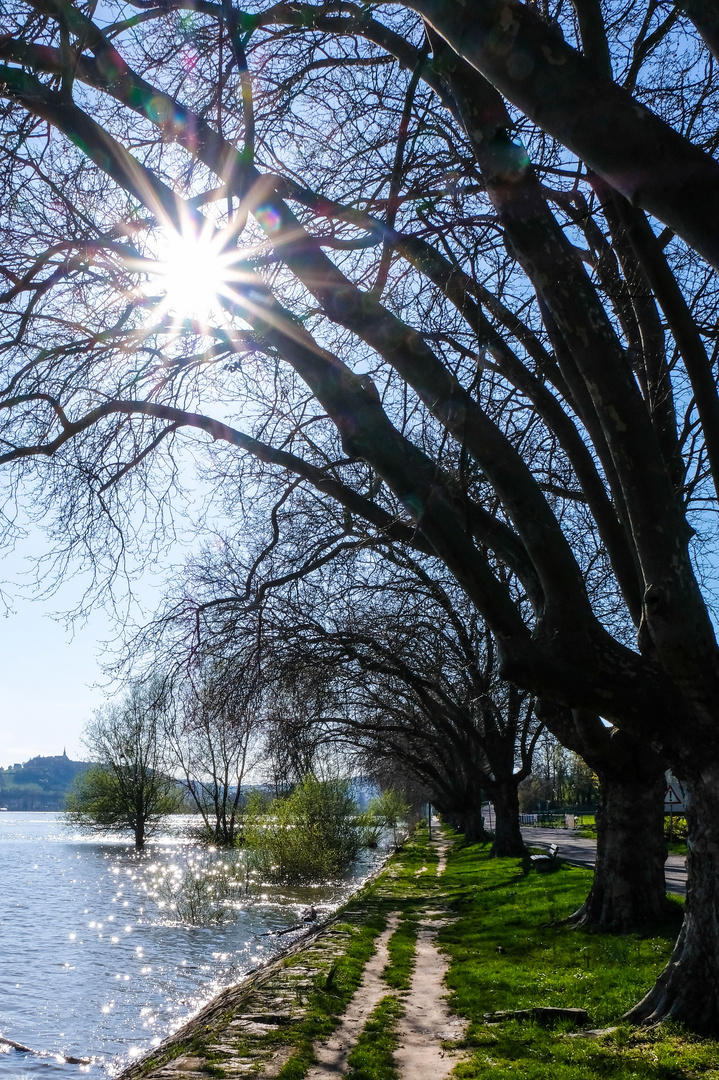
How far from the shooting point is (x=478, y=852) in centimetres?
3238

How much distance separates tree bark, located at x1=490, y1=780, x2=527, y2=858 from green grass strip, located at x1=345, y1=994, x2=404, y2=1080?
676 inches

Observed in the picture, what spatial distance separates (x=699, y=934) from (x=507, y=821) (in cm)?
2057

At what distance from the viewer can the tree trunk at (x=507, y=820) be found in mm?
24969

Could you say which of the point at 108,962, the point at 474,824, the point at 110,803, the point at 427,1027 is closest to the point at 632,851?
the point at 427,1027

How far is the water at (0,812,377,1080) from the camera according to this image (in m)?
11.8

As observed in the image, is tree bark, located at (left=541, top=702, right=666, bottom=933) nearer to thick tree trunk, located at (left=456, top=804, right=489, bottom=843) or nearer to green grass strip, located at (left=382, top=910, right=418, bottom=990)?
green grass strip, located at (left=382, top=910, right=418, bottom=990)

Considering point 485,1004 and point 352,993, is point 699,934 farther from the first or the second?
point 352,993

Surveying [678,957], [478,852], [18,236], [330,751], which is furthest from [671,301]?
[478,852]

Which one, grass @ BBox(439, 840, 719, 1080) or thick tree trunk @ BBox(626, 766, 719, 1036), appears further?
thick tree trunk @ BBox(626, 766, 719, 1036)

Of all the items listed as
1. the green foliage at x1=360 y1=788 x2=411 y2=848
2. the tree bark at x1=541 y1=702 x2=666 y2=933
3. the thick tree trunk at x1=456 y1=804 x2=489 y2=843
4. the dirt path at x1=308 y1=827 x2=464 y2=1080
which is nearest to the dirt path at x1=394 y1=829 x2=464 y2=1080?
the dirt path at x1=308 y1=827 x2=464 y2=1080

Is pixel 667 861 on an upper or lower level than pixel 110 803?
lower

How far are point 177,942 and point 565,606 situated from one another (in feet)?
56.2

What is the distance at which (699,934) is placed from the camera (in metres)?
6.23

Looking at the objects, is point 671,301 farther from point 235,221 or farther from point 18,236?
point 18,236
